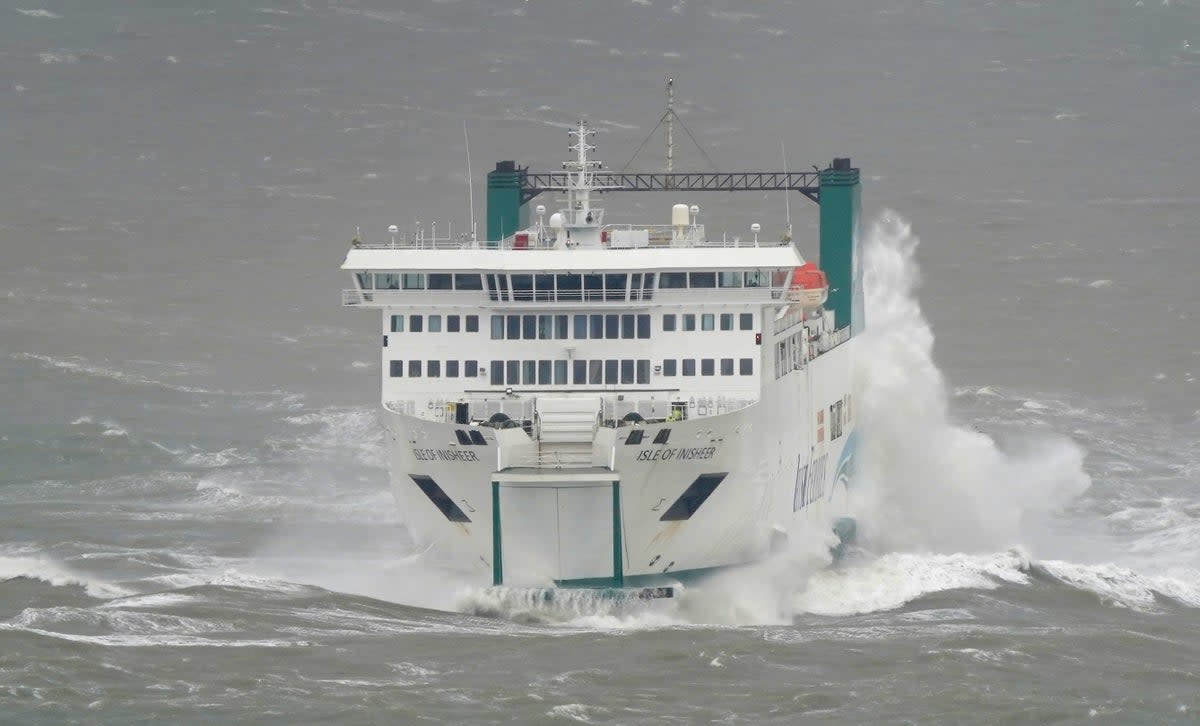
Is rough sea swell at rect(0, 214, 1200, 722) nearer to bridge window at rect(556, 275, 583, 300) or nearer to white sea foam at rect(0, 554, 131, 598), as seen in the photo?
white sea foam at rect(0, 554, 131, 598)

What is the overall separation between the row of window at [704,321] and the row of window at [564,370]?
598 mm

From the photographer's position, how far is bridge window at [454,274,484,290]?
147 ft

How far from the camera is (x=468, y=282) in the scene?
4497 centimetres

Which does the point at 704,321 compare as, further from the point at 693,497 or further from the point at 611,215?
the point at 611,215

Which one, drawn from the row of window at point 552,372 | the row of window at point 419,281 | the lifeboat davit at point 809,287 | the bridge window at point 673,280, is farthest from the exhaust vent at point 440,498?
the lifeboat davit at point 809,287

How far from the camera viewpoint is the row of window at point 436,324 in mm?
44906

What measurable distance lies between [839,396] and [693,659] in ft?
52.7

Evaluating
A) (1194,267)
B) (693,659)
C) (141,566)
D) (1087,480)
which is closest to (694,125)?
(1194,267)

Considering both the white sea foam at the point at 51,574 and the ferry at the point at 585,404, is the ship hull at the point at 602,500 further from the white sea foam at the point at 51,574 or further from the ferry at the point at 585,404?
the white sea foam at the point at 51,574

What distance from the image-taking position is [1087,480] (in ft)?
205

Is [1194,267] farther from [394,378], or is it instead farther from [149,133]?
[394,378]

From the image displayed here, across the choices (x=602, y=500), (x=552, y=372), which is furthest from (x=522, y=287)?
(x=602, y=500)

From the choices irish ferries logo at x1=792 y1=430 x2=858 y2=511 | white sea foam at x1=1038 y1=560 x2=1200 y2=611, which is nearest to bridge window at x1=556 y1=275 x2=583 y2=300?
irish ferries logo at x1=792 y1=430 x2=858 y2=511

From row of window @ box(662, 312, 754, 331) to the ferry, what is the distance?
0.03m
